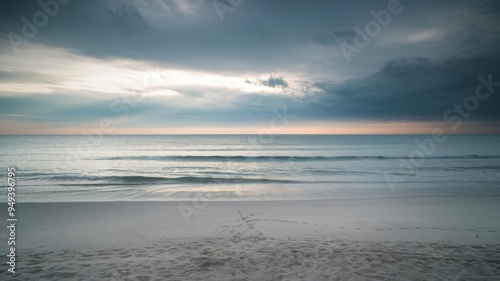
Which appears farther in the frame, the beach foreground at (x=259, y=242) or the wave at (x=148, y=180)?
the wave at (x=148, y=180)

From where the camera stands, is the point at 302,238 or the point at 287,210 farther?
the point at 287,210

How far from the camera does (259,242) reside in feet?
23.5

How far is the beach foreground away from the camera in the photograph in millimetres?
5340

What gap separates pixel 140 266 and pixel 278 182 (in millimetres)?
16284

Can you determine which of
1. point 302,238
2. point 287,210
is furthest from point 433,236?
point 287,210

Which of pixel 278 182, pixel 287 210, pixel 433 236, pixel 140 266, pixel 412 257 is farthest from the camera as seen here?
pixel 278 182

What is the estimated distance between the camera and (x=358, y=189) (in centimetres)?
1773

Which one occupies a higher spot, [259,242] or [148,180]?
[259,242]

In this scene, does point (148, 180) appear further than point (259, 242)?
Yes

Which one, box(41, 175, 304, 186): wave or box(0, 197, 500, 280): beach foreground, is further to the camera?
box(41, 175, 304, 186): wave

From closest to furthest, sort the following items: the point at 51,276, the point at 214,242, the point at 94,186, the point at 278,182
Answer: the point at 51,276, the point at 214,242, the point at 94,186, the point at 278,182

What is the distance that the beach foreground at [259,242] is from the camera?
5340 millimetres

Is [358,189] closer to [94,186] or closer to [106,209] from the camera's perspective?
[106,209]

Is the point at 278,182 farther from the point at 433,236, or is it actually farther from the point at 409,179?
the point at 433,236
